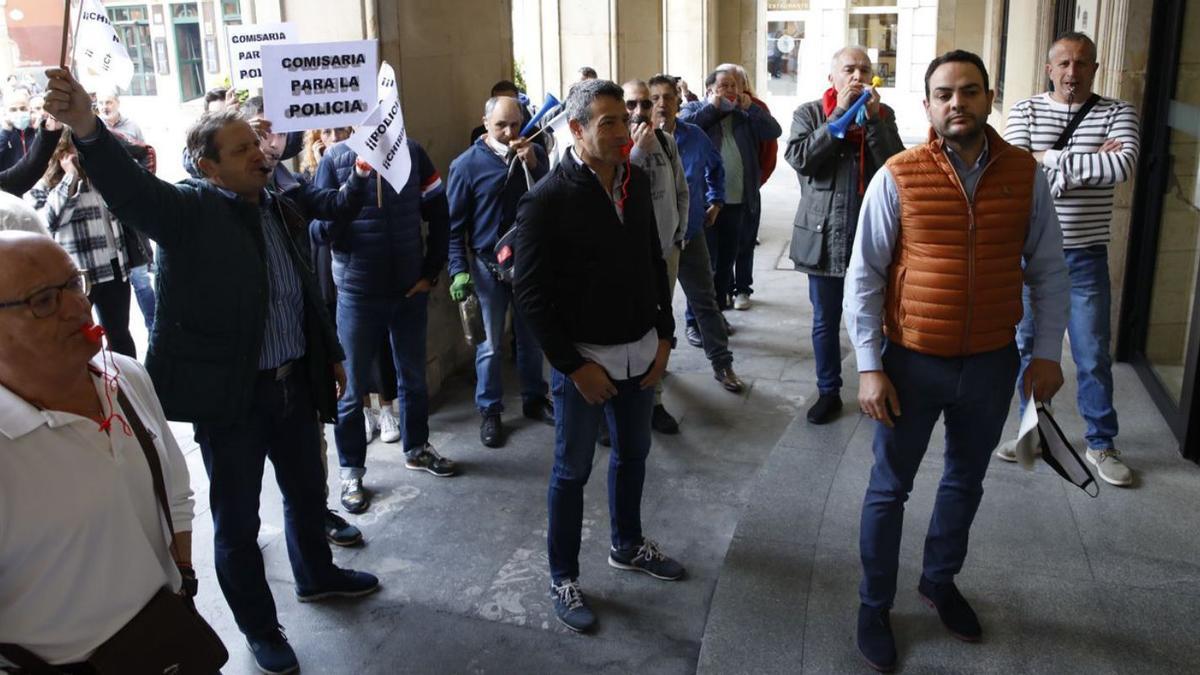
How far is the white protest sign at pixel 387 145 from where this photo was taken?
455cm

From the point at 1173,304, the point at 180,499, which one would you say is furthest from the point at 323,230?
the point at 1173,304

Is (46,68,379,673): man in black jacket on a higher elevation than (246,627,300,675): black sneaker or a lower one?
higher

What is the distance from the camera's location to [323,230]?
4.99m

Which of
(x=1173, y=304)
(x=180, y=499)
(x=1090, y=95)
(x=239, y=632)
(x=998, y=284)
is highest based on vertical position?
(x=1090, y=95)

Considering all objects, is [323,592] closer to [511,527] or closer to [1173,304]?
[511,527]

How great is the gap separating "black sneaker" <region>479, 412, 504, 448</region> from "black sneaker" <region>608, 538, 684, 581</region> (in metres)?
1.59

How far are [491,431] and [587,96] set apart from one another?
2.66m

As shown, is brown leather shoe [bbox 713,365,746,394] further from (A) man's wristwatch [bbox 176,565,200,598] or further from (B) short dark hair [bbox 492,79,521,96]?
(A) man's wristwatch [bbox 176,565,200,598]

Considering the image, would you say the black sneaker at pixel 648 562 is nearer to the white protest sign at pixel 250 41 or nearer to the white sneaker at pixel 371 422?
the white sneaker at pixel 371 422

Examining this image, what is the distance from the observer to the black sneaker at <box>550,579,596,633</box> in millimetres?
3936

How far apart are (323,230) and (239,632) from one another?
191cm

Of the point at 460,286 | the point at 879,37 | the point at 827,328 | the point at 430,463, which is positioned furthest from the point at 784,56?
the point at 430,463

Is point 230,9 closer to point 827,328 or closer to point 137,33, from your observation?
point 137,33

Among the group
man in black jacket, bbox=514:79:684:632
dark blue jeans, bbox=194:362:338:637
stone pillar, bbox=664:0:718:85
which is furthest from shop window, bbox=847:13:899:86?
dark blue jeans, bbox=194:362:338:637
